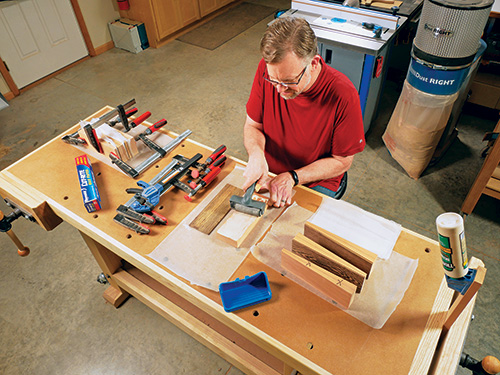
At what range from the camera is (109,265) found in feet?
6.68

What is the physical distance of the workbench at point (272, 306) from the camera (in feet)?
3.51

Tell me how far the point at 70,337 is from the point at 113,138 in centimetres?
129

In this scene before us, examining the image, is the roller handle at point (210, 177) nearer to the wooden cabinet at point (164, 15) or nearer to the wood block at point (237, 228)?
the wood block at point (237, 228)

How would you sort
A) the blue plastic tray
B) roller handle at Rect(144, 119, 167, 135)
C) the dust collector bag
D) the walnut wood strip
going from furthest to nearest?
the dust collector bag → roller handle at Rect(144, 119, 167, 135) → the walnut wood strip → the blue plastic tray

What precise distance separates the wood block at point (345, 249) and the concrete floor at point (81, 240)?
1193mm

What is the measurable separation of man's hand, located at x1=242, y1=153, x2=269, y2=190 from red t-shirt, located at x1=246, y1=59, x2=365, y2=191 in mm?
215

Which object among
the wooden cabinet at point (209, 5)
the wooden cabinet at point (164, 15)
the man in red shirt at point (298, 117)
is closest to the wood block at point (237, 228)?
the man in red shirt at point (298, 117)

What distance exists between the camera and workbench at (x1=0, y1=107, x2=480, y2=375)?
3.51ft

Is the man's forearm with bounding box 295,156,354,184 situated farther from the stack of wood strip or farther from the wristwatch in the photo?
the stack of wood strip

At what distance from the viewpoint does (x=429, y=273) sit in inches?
48.9

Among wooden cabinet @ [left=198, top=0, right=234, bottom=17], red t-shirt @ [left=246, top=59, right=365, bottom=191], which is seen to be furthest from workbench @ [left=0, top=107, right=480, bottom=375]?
wooden cabinet @ [left=198, top=0, right=234, bottom=17]

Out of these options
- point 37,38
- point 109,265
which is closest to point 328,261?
point 109,265

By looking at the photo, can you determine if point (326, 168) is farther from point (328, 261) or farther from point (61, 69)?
point (61, 69)

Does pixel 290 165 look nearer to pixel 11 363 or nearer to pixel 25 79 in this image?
pixel 11 363
